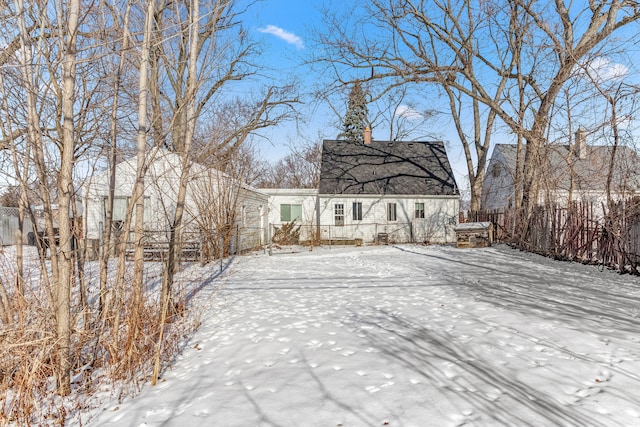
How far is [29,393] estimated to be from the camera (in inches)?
124

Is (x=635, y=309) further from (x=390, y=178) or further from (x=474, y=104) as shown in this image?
(x=474, y=104)

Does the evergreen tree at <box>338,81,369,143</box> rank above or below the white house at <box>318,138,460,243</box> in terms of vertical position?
above

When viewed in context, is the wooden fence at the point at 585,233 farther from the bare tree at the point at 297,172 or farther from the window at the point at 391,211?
the bare tree at the point at 297,172

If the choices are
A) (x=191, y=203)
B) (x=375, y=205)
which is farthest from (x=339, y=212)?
(x=191, y=203)

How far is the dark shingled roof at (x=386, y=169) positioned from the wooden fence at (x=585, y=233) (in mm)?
6807

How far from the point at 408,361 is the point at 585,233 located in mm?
8908

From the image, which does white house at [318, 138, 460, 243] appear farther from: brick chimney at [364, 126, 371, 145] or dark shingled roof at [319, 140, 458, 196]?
brick chimney at [364, 126, 371, 145]

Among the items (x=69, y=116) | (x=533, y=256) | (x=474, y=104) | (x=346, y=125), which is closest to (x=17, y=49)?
(x=69, y=116)

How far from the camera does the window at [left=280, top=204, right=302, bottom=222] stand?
69.3 ft

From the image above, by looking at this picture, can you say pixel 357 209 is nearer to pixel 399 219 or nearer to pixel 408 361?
pixel 399 219

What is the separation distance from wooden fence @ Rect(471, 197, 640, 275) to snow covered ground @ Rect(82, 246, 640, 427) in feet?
4.92

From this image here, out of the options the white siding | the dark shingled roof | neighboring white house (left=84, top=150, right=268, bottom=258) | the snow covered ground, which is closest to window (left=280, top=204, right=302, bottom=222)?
the white siding

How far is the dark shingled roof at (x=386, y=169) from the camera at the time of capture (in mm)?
20828

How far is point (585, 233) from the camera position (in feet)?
33.0
